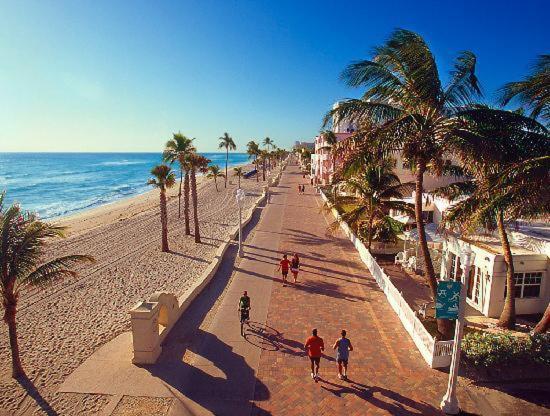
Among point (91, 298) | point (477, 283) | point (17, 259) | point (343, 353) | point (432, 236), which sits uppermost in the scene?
point (17, 259)

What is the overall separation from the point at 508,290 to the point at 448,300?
18.8 feet

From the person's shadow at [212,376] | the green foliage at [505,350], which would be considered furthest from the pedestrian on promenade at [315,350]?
the green foliage at [505,350]

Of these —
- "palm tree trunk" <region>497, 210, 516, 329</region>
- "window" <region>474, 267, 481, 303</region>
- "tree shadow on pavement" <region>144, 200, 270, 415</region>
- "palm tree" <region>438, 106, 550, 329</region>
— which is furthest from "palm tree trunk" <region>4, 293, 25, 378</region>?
"window" <region>474, 267, 481, 303</region>

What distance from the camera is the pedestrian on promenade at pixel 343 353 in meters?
8.13

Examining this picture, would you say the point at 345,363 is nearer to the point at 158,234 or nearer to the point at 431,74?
the point at 431,74

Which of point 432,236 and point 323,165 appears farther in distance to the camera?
point 323,165

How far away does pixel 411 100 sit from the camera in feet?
32.2

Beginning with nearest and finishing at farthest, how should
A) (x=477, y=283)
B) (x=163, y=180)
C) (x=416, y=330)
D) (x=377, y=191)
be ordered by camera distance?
(x=416, y=330), (x=477, y=283), (x=377, y=191), (x=163, y=180)

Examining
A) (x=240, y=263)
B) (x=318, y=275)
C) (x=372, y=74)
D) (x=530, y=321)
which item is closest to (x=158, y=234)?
(x=240, y=263)

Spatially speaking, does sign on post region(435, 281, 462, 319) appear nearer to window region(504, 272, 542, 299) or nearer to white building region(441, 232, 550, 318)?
white building region(441, 232, 550, 318)

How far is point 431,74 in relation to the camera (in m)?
9.22

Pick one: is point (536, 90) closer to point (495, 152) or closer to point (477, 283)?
point (495, 152)

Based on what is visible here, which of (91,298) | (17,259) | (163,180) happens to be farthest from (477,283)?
(163,180)

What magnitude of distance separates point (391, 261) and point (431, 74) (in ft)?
41.7
